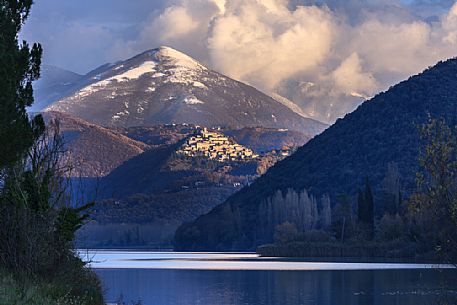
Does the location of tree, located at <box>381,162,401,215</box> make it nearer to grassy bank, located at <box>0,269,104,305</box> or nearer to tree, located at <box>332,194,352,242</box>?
tree, located at <box>332,194,352,242</box>

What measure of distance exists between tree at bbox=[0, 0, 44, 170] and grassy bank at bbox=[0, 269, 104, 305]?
122 inches

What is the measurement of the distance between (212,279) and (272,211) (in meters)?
74.9

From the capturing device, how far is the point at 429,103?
15588 centimetres

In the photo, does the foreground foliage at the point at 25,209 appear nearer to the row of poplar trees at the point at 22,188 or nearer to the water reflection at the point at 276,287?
the row of poplar trees at the point at 22,188

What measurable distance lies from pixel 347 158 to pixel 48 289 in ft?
434

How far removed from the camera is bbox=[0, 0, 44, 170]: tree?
23750mm

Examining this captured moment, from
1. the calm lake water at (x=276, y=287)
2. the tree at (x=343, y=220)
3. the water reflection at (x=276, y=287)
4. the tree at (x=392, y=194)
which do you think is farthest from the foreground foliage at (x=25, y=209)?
the tree at (x=343, y=220)

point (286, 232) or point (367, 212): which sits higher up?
point (367, 212)

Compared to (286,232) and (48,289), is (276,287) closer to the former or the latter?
(48,289)

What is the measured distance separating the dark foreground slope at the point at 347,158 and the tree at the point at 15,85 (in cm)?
11259

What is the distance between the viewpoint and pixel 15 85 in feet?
81.1

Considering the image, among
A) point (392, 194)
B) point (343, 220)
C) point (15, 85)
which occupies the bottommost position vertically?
point (15, 85)

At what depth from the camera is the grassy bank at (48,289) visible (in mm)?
21438

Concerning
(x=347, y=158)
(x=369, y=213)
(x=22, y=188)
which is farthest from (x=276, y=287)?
(x=347, y=158)
